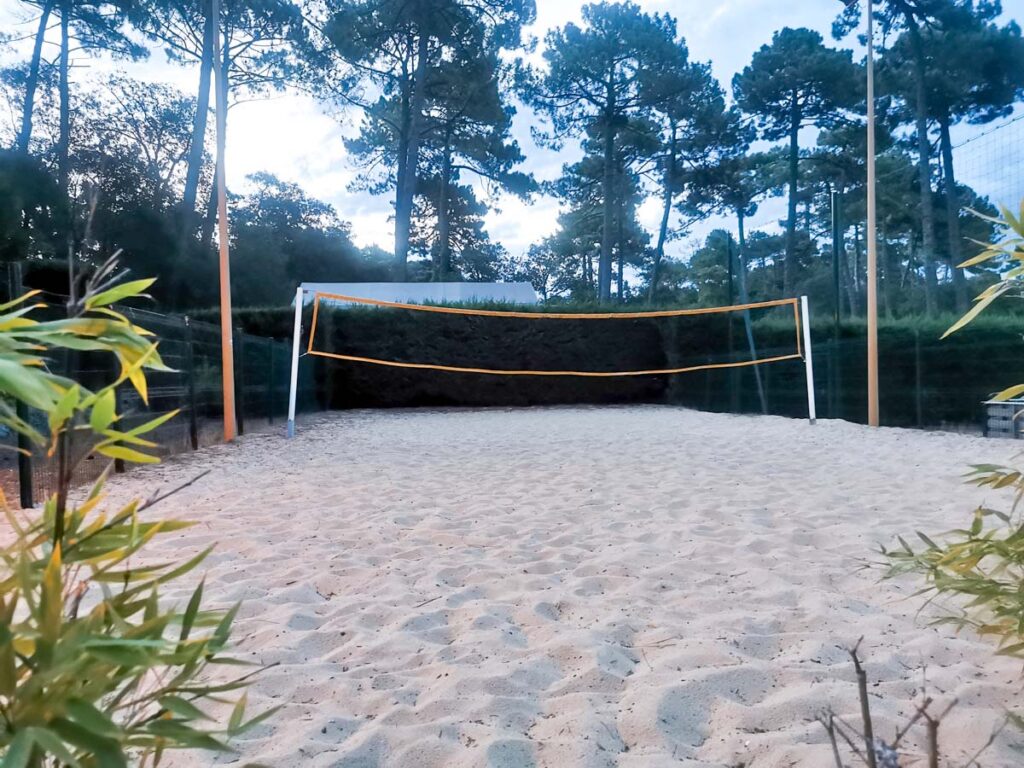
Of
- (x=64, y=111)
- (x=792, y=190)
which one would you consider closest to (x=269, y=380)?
(x=64, y=111)

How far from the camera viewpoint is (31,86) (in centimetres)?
1691

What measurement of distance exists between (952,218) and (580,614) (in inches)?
796

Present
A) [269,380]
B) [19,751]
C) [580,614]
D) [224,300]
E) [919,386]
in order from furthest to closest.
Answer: [269,380] < [919,386] < [224,300] < [580,614] < [19,751]

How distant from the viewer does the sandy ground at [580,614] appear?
1.47 m

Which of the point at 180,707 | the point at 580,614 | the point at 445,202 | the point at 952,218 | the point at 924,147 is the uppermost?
the point at 445,202

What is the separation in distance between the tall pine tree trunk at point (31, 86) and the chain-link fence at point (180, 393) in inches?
472

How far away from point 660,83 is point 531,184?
5.38 metres

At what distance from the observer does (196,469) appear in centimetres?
546

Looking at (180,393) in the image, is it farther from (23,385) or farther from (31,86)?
(31,86)

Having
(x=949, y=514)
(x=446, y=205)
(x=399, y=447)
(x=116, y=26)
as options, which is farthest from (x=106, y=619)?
(x=446, y=205)

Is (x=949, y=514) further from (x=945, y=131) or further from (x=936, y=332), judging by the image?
(x=945, y=131)

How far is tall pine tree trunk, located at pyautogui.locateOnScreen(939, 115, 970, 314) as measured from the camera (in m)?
17.8

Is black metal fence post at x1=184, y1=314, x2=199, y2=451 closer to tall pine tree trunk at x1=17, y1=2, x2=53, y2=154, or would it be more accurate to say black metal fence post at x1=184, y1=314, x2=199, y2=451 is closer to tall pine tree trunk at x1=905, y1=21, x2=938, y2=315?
tall pine tree trunk at x1=17, y1=2, x2=53, y2=154

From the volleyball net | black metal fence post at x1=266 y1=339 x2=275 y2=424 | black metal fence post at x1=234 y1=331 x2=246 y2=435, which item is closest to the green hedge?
the volleyball net
